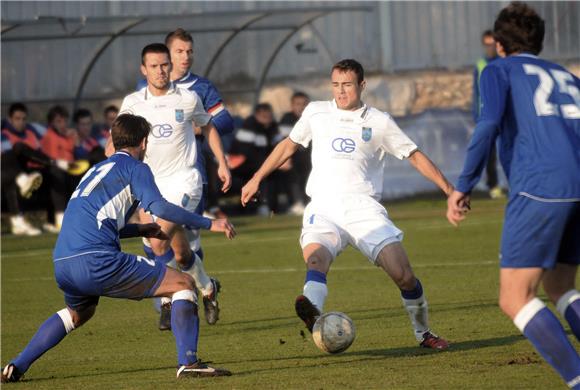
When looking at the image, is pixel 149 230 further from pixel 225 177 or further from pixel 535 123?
pixel 535 123

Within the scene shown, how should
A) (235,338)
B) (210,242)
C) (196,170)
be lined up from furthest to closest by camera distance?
(210,242) < (196,170) < (235,338)

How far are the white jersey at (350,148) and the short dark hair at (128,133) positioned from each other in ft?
4.81

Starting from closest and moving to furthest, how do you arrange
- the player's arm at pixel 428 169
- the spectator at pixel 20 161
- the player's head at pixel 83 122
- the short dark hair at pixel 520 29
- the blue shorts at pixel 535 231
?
1. the blue shorts at pixel 535 231
2. the short dark hair at pixel 520 29
3. the player's arm at pixel 428 169
4. the spectator at pixel 20 161
5. the player's head at pixel 83 122

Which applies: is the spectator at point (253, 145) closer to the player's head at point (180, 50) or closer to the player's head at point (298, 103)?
the player's head at point (298, 103)

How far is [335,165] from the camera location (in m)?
8.84

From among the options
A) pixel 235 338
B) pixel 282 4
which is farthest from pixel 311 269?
pixel 282 4

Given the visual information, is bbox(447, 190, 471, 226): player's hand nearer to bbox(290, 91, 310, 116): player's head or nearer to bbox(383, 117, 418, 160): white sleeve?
bbox(383, 117, 418, 160): white sleeve

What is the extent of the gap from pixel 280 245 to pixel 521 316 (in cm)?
1059

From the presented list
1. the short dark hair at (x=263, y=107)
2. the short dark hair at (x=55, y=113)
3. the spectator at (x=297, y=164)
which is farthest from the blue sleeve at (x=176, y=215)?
the spectator at (x=297, y=164)

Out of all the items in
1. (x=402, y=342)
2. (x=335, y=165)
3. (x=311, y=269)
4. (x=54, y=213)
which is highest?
(x=335, y=165)

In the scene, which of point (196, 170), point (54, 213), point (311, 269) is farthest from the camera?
point (54, 213)

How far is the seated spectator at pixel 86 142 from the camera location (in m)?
20.5

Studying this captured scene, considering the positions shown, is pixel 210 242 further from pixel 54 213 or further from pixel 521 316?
pixel 521 316

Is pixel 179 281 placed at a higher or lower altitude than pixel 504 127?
lower
